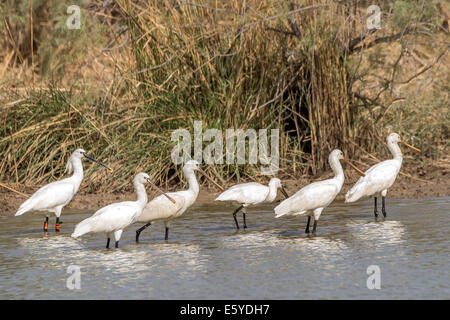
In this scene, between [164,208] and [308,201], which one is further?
[308,201]

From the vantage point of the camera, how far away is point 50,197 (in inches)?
400

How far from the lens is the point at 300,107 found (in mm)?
13086

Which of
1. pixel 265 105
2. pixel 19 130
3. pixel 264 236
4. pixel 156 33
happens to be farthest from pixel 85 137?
pixel 264 236

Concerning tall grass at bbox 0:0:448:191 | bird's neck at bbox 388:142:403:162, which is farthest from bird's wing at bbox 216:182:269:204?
bird's neck at bbox 388:142:403:162

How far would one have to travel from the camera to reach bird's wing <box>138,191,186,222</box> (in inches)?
360

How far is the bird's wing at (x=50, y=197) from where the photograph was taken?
10062mm
